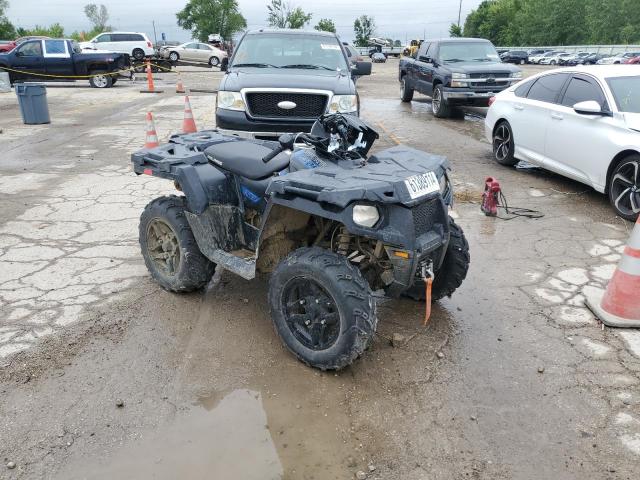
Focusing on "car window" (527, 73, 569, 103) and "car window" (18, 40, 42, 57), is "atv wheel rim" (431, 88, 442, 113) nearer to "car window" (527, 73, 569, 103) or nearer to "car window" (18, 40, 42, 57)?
"car window" (527, 73, 569, 103)

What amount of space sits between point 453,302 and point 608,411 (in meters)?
1.50

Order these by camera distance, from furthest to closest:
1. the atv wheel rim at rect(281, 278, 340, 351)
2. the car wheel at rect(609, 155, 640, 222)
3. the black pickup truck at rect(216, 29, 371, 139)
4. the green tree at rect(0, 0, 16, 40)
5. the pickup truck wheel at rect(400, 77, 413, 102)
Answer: the green tree at rect(0, 0, 16, 40), the pickup truck wheel at rect(400, 77, 413, 102), the black pickup truck at rect(216, 29, 371, 139), the car wheel at rect(609, 155, 640, 222), the atv wheel rim at rect(281, 278, 340, 351)

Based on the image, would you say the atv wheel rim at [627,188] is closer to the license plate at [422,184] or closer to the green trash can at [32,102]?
the license plate at [422,184]

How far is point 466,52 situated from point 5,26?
65.0 metres

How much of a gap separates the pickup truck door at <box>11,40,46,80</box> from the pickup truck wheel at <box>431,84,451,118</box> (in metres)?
15.7

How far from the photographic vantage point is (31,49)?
20547 millimetres

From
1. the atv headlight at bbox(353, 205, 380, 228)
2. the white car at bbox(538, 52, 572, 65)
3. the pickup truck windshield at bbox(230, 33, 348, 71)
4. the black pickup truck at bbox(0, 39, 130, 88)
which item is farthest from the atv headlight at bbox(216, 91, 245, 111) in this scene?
the white car at bbox(538, 52, 572, 65)

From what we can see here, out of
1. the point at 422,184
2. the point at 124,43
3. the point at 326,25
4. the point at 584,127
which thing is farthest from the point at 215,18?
the point at 422,184

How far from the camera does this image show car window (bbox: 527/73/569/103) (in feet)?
25.1

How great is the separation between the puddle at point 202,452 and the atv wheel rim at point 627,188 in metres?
5.21

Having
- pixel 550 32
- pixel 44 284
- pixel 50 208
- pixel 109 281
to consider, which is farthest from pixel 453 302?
pixel 550 32

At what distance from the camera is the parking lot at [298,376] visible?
275cm

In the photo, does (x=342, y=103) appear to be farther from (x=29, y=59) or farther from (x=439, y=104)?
(x=29, y=59)

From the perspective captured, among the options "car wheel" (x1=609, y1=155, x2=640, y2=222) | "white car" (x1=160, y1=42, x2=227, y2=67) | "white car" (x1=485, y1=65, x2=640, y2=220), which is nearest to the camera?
"car wheel" (x1=609, y1=155, x2=640, y2=222)
